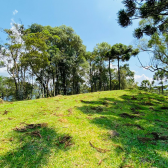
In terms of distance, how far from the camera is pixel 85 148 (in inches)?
101

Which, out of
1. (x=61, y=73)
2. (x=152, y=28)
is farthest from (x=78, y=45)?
(x=152, y=28)

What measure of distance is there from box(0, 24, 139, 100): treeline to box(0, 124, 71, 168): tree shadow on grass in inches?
492

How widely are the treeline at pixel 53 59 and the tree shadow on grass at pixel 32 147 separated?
12487mm

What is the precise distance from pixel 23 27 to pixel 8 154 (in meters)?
17.1

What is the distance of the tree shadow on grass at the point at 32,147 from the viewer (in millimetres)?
2070

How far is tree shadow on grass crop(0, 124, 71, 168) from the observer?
6.79 feet

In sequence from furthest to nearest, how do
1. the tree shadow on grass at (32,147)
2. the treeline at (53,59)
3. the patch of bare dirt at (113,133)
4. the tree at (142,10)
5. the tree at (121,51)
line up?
1. the tree at (121,51)
2. the treeline at (53,59)
3. the tree at (142,10)
4. the patch of bare dirt at (113,133)
5. the tree shadow on grass at (32,147)

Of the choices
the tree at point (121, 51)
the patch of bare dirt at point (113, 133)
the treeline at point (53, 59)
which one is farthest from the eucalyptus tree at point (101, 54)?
the patch of bare dirt at point (113, 133)

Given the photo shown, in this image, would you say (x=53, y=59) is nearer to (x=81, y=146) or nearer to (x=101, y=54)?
(x=101, y=54)

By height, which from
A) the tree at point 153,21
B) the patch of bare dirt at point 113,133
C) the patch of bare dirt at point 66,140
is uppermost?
the tree at point 153,21

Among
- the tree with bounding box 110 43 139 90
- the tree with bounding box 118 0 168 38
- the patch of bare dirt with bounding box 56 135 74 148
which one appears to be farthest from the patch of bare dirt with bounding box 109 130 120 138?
the tree with bounding box 110 43 139 90

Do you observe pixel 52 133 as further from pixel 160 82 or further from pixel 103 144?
pixel 160 82

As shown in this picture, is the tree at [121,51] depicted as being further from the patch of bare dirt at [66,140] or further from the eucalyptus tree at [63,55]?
the patch of bare dirt at [66,140]

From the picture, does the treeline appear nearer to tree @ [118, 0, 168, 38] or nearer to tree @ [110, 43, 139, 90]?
tree @ [110, 43, 139, 90]
